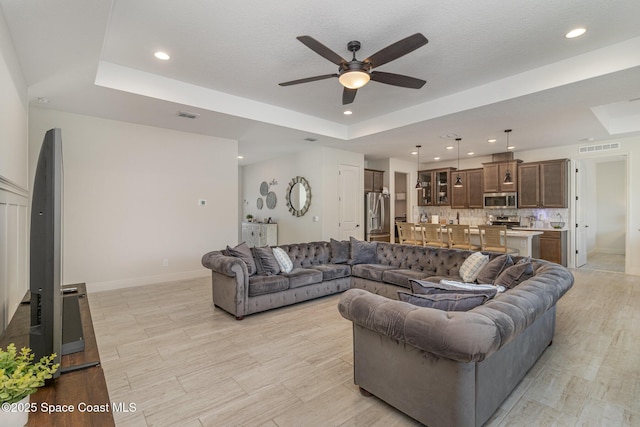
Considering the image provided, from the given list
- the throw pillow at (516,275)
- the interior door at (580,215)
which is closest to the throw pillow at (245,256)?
the throw pillow at (516,275)

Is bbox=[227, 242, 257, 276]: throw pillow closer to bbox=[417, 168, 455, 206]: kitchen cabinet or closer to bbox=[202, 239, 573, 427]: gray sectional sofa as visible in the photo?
bbox=[202, 239, 573, 427]: gray sectional sofa

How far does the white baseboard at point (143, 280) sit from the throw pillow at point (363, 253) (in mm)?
3008

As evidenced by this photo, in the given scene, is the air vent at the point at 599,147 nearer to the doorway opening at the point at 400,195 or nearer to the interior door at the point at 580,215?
the interior door at the point at 580,215

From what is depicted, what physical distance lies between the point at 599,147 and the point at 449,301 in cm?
722

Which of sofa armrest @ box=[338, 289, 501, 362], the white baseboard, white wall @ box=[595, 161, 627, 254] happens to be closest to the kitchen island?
sofa armrest @ box=[338, 289, 501, 362]

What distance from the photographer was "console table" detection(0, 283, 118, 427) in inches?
44.6

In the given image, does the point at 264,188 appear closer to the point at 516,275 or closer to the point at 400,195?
the point at 400,195

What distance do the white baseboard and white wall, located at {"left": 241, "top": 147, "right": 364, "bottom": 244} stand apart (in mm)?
2388

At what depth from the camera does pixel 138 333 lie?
131 inches

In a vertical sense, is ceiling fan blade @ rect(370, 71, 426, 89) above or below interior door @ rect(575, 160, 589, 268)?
above

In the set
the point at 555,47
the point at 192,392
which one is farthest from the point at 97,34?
the point at 555,47

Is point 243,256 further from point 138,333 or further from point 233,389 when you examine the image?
point 233,389

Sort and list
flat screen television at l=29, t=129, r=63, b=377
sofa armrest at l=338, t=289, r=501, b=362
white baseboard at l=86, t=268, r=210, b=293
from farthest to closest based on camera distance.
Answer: white baseboard at l=86, t=268, r=210, b=293 < sofa armrest at l=338, t=289, r=501, b=362 < flat screen television at l=29, t=129, r=63, b=377

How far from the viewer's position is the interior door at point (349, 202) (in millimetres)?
7230
